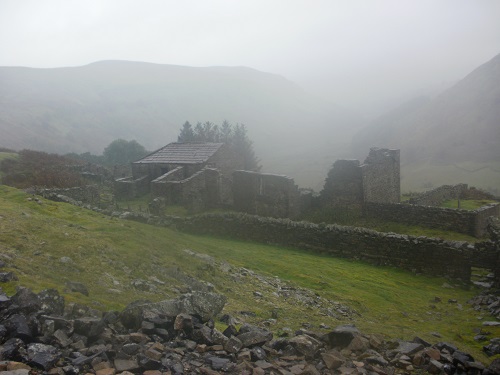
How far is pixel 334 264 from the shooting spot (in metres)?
15.5

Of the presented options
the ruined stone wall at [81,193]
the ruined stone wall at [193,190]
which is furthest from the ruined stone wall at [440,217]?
the ruined stone wall at [81,193]

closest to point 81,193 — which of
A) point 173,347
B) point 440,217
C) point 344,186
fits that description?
point 344,186

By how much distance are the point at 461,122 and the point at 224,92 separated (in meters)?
114

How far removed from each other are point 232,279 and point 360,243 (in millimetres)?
7488

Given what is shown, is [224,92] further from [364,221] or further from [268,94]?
[364,221]

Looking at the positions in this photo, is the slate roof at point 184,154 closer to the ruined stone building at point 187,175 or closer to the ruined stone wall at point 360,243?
the ruined stone building at point 187,175

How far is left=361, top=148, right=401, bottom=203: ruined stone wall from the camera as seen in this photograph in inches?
987

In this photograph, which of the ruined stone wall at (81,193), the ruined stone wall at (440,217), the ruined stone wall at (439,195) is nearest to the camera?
the ruined stone wall at (440,217)

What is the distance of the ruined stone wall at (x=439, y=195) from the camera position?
28625mm

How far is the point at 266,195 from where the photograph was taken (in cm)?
2475

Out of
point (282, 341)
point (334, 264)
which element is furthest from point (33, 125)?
point (282, 341)

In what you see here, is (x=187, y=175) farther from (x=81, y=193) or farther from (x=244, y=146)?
(x=244, y=146)

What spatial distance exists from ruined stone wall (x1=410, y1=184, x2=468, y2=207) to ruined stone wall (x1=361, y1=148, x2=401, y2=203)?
1.59 m

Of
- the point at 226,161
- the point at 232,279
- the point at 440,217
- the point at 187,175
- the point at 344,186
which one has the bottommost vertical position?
the point at 232,279
